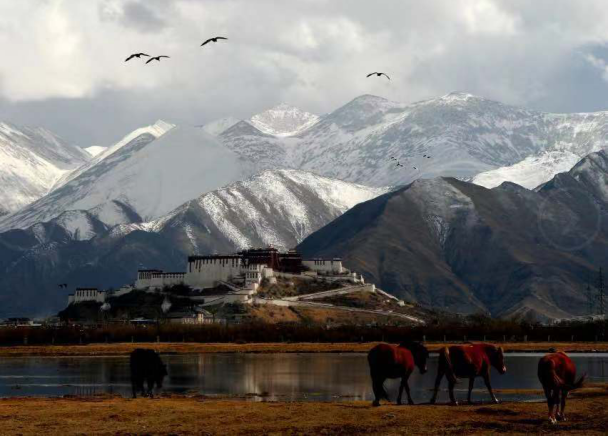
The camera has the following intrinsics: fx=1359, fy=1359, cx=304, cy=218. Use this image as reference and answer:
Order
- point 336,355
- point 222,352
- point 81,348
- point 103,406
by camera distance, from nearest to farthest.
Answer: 1. point 103,406
2. point 336,355
3. point 222,352
4. point 81,348

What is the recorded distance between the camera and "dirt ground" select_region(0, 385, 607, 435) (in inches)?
2534

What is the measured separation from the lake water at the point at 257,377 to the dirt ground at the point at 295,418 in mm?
9570

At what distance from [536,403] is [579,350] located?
9956 cm

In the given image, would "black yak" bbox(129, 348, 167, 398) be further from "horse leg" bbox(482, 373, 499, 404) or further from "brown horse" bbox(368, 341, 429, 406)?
"horse leg" bbox(482, 373, 499, 404)

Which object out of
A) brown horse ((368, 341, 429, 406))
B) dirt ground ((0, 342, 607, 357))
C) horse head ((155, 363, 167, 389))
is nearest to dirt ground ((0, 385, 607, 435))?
brown horse ((368, 341, 429, 406))

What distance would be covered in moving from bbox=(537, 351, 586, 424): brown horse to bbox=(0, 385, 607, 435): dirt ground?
78cm

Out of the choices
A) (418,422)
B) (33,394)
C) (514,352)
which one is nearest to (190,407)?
(418,422)

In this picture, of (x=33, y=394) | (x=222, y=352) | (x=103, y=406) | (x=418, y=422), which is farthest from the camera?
(x=222, y=352)

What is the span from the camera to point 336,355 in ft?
554

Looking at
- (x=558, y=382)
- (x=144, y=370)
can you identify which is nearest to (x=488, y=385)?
(x=558, y=382)

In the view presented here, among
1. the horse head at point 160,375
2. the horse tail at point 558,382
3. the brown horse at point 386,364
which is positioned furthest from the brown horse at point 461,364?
the horse head at point 160,375

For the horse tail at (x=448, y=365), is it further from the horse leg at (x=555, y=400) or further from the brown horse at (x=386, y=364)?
the horse leg at (x=555, y=400)

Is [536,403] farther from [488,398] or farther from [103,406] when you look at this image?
[103,406]

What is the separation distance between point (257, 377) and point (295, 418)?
44934mm
